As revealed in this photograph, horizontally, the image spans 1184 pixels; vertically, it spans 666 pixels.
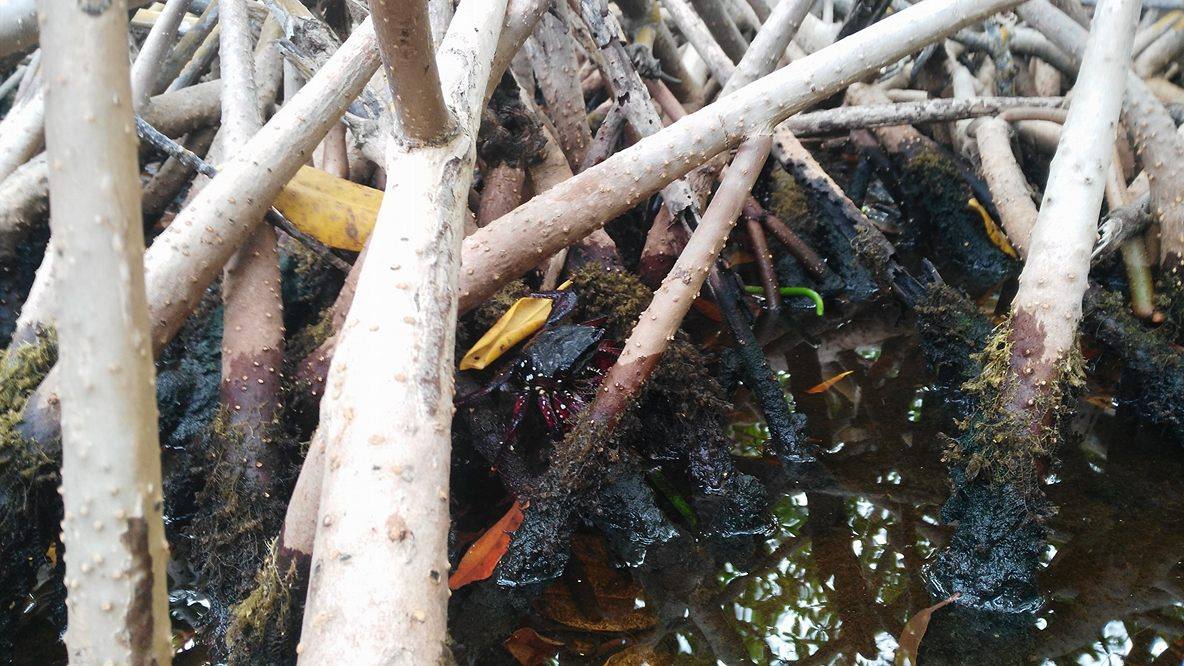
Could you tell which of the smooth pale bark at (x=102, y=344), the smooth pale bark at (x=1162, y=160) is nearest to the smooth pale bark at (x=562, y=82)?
the smooth pale bark at (x=1162, y=160)

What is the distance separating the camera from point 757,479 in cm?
273

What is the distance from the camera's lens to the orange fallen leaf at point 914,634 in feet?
6.68

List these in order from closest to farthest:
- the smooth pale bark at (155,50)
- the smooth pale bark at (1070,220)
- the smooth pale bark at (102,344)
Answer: the smooth pale bark at (102,344)
the smooth pale bark at (1070,220)
the smooth pale bark at (155,50)

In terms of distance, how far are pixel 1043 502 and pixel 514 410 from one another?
158 cm

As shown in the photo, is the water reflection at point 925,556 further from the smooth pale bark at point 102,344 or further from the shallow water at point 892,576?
the smooth pale bark at point 102,344

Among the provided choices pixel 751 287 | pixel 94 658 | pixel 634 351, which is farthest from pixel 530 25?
pixel 94 658

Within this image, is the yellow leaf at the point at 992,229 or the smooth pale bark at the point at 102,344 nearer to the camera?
the smooth pale bark at the point at 102,344

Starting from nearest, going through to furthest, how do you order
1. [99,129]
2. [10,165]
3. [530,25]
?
[99,129] → [530,25] → [10,165]

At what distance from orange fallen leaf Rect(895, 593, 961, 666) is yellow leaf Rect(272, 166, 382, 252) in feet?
7.04

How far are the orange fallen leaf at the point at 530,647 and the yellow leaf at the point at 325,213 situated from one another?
150cm

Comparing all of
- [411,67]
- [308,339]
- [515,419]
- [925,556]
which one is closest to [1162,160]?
[925,556]

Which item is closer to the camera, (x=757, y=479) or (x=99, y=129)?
(x=99, y=129)

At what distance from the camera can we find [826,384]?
3354 mm

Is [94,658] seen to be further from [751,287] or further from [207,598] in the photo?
[751,287]
